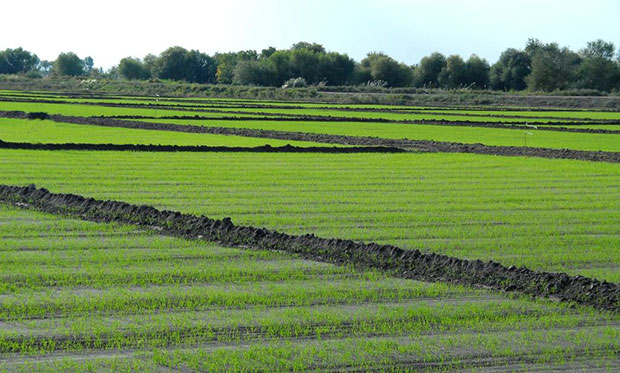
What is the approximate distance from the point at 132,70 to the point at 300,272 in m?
165

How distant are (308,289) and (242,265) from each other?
64.8 inches

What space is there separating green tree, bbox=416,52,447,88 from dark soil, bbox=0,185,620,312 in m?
116

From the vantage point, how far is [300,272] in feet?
40.3

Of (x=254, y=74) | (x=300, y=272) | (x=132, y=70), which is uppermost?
(x=300, y=272)

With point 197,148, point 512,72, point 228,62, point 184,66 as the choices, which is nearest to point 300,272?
point 197,148

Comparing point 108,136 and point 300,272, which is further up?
point 300,272

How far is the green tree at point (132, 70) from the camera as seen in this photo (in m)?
172

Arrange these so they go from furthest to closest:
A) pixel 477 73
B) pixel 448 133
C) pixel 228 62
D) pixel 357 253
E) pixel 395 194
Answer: pixel 228 62 < pixel 477 73 < pixel 448 133 < pixel 395 194 < pixel 357 253

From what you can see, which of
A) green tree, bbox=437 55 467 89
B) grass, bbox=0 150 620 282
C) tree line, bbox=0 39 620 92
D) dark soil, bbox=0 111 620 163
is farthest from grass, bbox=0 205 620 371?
green tree, bbox=437 55 467 89

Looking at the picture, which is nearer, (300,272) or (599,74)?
(300,272)

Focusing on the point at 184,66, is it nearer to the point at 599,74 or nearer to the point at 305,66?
the point at 305,66

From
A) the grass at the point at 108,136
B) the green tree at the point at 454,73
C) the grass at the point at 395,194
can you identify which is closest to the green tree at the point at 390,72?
the green tree at the point at 454,73

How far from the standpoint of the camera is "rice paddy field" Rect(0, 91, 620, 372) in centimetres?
878

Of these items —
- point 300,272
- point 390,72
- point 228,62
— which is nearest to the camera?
point 300,272
